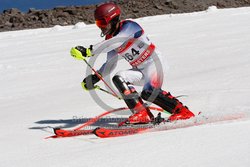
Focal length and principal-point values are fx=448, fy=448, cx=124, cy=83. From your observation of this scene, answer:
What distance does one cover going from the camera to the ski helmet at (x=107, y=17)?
5359mm

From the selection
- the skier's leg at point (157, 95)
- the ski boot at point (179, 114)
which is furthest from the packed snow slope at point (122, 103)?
the skier's leg at point (157, 95)

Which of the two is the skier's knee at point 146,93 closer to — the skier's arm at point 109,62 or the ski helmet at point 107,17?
the skier's arm at point 109,62

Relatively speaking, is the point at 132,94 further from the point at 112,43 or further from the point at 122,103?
the point at 122,103

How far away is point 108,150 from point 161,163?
761mm

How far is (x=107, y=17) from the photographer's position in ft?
17.5

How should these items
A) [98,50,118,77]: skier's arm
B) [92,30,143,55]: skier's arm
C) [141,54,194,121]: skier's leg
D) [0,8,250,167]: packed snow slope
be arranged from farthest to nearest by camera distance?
1. [98,50,118,77]: skier's arm
2. [141,54,194,121]: skier's leg
3. [92,30,143,55]: skier's arm
4. [0,8,250,167]: packed snow slope

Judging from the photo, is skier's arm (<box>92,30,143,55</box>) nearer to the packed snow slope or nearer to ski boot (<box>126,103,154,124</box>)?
ski boot (<box>126,103,154,124</box>)

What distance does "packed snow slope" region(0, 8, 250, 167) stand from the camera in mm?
3791

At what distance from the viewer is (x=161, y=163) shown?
3.52m

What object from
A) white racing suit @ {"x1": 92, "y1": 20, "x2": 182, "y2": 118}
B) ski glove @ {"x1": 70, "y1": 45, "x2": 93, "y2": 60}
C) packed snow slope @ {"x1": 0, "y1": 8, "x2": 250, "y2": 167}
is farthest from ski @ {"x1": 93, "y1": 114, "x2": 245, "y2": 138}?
ski glove @ {"x1": 70, "y1": 45, "x2": 93, "y2": 60}

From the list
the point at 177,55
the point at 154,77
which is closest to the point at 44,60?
the point at 177,55

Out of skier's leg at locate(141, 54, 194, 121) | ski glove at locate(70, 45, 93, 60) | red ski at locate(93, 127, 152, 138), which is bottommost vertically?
red ski at locate(93, 127, 152, 138)

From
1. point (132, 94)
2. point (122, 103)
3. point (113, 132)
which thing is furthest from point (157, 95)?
point (122, 103)

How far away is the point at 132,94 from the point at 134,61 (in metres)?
0.43
